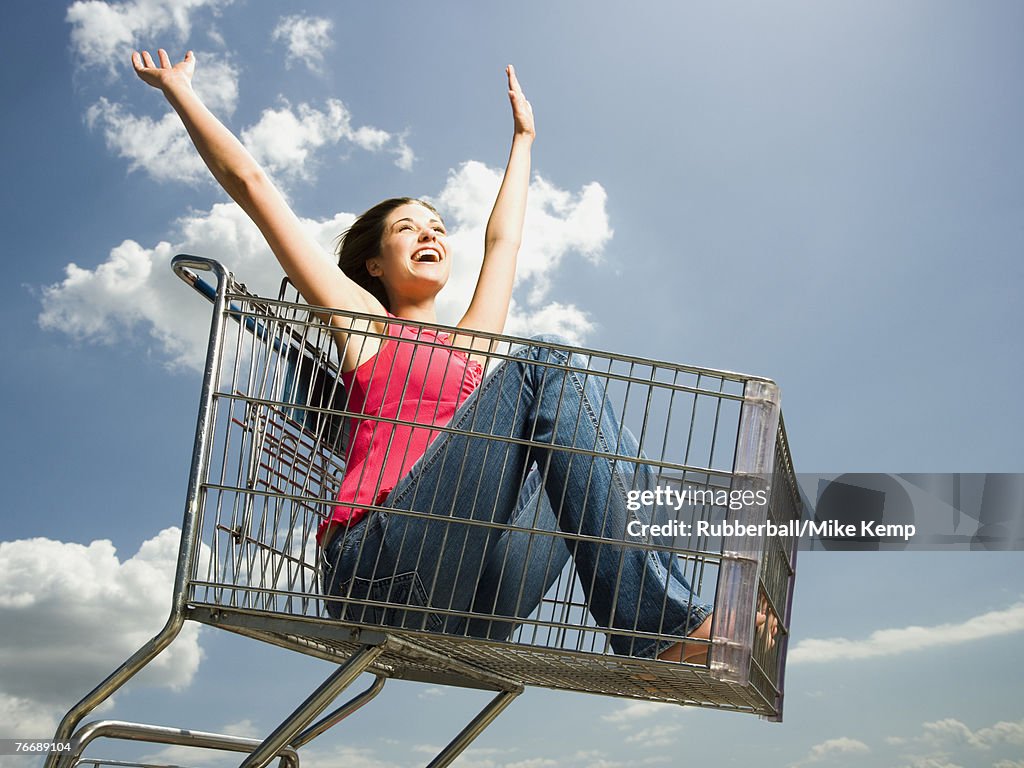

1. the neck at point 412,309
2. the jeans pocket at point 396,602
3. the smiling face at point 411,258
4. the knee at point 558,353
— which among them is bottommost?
the jeans pocket at point 396,602

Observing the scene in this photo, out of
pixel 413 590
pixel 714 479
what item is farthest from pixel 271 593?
pixel 714 479

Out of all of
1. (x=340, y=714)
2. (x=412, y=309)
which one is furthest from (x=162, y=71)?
(x=340, y=714)

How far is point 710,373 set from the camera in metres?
2.03

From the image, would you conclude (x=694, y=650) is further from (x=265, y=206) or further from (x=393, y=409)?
(x=265, y=206)

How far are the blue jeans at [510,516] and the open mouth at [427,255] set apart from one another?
1054mm

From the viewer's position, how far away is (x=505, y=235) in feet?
10.8

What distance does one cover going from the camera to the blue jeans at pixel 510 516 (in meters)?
2.00

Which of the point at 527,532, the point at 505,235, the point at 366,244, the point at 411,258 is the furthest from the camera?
the point at 505,235

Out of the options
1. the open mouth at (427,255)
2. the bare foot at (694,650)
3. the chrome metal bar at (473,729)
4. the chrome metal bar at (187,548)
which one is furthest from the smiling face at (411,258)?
the bare foot at (694,650)

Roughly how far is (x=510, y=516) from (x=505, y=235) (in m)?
1.39

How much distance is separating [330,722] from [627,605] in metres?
1.20

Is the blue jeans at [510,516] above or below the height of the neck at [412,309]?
below

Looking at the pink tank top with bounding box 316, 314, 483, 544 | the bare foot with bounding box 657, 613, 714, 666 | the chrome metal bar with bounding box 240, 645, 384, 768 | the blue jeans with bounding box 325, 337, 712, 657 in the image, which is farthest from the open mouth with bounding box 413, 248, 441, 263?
the bare foot with bounding box 657, 613, 714, 666

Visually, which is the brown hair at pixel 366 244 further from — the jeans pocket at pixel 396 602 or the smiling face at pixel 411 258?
the jeans pocket at pixel 396 602
